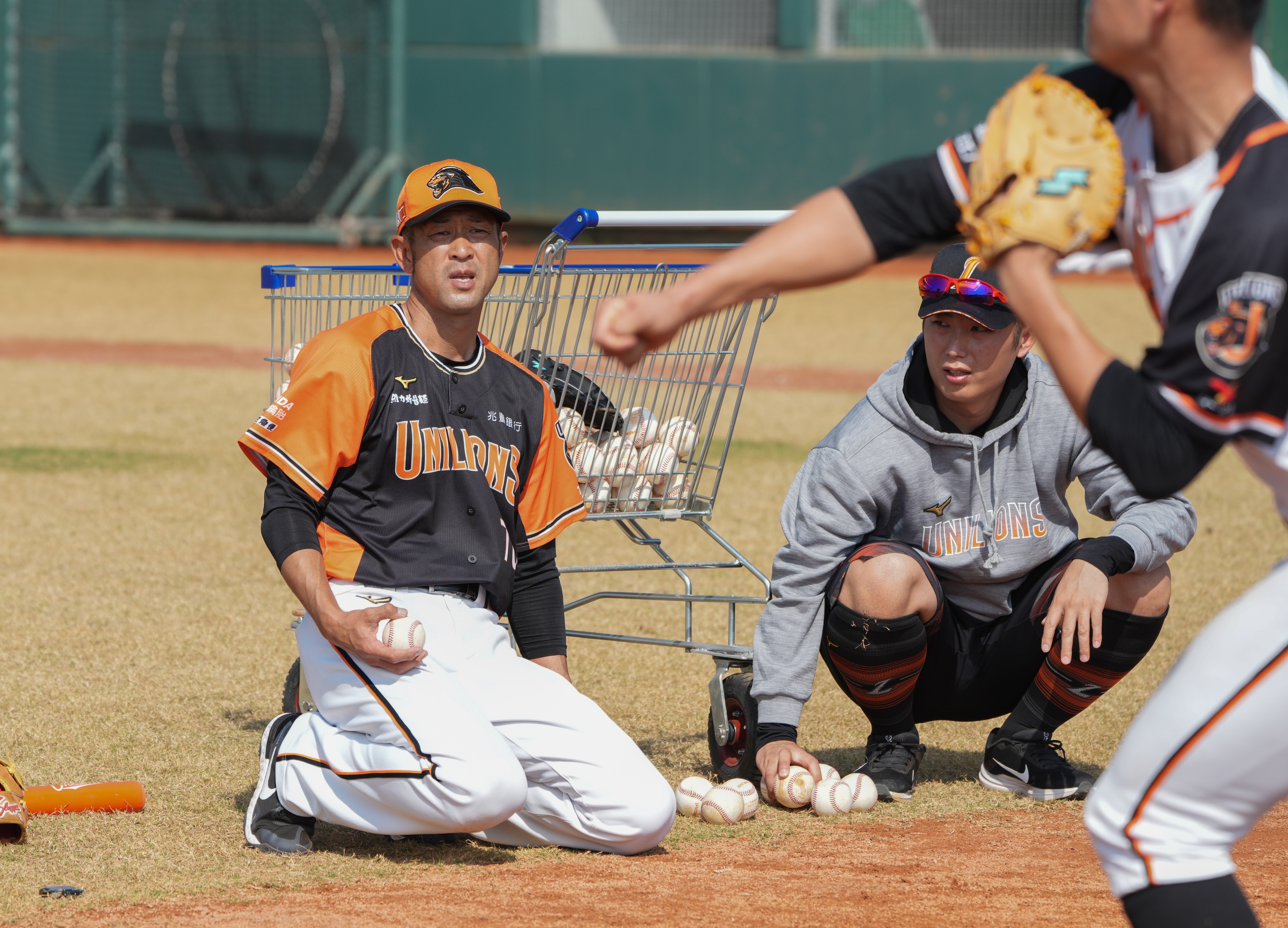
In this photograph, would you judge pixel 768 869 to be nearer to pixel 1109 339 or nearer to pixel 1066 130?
pixel 1066 130

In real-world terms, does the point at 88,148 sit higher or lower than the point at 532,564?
higher

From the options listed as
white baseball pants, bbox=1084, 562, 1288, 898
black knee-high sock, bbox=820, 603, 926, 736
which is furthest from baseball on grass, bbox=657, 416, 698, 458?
white baseball pants, bbox=1084, 562, 1288, 898

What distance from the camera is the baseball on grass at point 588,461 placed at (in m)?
4.50

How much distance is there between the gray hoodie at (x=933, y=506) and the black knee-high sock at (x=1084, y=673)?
177mm

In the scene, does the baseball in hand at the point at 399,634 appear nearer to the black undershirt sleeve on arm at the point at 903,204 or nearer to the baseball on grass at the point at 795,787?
the baseball on grass at the point at 795,787

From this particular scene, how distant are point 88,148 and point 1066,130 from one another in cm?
2381

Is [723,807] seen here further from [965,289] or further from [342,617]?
[965,289]

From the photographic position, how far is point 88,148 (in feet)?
77.3

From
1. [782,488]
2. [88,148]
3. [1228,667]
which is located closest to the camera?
[1228,667]

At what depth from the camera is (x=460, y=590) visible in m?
3.80

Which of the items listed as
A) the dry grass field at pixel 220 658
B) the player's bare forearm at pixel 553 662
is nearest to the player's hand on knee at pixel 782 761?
the dry grass field at pixel 220 658

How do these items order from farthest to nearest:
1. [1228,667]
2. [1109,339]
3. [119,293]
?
[119,293] < [1109,339] < [1228,667]

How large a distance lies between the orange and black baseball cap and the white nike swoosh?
2.02 m

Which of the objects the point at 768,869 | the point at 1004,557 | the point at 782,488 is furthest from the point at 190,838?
the point at 782,488
